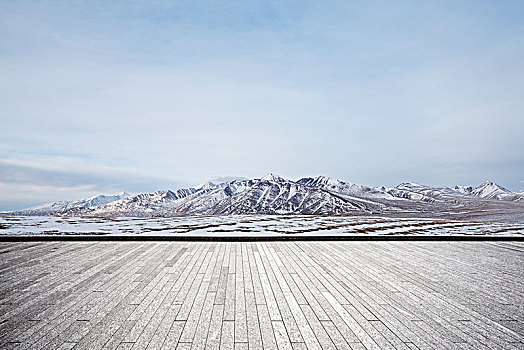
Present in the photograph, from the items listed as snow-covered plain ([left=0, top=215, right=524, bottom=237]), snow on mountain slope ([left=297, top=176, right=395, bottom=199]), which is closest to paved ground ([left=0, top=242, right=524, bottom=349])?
snow-covered plain ([left=0, top=215, right=524, bottom=237])

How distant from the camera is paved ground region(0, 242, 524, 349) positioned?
3.15m

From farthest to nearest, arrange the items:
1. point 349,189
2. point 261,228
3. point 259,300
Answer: point 349,189 → point 261,228 → point 259,300

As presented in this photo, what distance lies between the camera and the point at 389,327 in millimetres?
3404

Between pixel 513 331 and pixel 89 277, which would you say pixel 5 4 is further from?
pixel 513 331

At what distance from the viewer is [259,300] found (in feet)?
13.9

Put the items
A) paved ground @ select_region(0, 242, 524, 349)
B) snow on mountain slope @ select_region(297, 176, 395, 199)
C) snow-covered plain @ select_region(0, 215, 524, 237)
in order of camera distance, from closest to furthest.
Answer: paved ground @ select_region(0, 242, 524, 349) < snow-covered plain @ select_region(0, 215, 524, 237) < snow on mountain slope @ select_region(297, 176, 395, 199)

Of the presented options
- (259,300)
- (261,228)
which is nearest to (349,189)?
(261,228)

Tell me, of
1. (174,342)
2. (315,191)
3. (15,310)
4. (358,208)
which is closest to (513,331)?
(174,342)

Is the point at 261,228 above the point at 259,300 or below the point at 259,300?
above

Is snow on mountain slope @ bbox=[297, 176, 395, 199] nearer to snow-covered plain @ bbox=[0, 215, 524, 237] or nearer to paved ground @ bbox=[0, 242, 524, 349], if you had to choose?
snow-covered plain @ bbox=[0, 215, 524, 237]

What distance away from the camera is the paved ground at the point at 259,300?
315 centimetres

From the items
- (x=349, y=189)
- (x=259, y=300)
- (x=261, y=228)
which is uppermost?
(x=349, y=189)

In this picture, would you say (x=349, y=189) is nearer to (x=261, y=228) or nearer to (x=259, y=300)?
(x=261, y=228)

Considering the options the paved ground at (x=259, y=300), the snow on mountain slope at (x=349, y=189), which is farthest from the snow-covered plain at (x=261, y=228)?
the snow on mountain slope at (x=349, y=189)
